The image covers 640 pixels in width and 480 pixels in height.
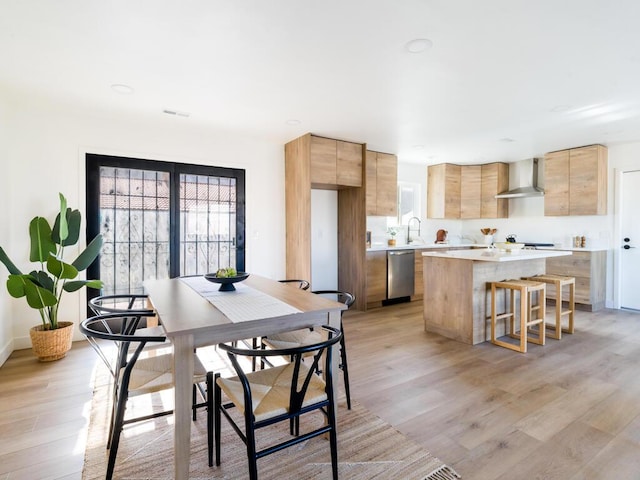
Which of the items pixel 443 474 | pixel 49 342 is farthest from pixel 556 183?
pixel 49 342

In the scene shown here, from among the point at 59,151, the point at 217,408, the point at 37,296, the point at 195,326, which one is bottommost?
the point at 217,408

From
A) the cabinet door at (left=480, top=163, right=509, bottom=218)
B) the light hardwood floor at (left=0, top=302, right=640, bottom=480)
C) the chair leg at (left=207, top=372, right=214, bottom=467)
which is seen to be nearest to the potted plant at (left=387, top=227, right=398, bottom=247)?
the cabinet door at (left=480, top=163, right=509, bottom=218)

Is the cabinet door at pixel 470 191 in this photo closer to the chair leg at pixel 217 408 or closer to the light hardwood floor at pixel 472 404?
the light hardwood floor at pixel 472 404

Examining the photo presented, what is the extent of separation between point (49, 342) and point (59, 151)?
1.96 metres

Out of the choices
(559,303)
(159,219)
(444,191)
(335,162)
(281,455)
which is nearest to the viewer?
(281,455)

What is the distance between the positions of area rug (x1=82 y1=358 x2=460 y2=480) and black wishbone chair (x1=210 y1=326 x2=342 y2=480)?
6.5 inches

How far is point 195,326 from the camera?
1.48 metres

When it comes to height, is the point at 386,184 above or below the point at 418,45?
below

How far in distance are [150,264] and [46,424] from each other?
219 centimetres

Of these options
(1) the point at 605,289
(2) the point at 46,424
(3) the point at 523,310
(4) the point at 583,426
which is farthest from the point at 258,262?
(1) the point at 605,289

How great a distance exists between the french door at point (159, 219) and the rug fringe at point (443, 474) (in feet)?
11.3

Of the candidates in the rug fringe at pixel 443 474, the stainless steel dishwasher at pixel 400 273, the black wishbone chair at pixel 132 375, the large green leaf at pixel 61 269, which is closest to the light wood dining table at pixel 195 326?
the black wishbone chair at pixel 132 375

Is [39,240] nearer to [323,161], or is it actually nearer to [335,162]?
[323,161]

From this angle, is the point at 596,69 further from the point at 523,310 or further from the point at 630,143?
the point at 630,143
